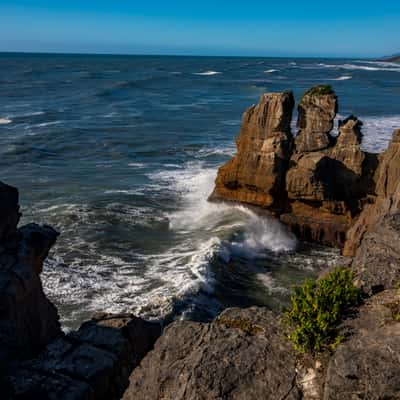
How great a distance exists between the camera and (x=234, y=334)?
7.98m

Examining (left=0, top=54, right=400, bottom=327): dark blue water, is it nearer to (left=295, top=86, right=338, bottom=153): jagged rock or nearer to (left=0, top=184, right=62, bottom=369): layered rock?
(left=0, top=184, right=62, bottom=369): layered rock

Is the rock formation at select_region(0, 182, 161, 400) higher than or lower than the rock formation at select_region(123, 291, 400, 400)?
lower

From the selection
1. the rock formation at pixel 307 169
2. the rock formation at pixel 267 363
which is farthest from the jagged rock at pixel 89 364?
the rock formation at pixel 307 169

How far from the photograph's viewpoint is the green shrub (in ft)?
23.7

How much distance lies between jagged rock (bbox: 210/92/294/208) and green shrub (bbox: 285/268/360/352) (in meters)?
16.6

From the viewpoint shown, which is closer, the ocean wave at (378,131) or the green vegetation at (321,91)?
the green vegetation at (321,91)

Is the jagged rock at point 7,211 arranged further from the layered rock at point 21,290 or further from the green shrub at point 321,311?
the green shrub at point 321,311

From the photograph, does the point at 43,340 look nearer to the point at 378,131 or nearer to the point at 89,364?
the point at 89,364

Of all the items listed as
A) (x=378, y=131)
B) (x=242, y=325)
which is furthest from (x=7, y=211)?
(x=378, y=131)

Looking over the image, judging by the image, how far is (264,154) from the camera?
25000mm

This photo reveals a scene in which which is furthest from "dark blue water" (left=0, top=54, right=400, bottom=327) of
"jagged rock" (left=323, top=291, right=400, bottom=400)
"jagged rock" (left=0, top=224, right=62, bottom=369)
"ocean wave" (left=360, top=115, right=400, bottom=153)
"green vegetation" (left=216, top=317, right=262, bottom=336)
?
"jagged rock" (left=323, top=291, right=400, bottom=400)

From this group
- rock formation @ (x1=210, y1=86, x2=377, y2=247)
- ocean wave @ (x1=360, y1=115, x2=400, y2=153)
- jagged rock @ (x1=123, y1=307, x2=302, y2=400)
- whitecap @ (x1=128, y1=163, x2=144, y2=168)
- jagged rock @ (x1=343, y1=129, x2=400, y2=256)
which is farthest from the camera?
ocean wave @ (x1=360, y1=115, x2=400, y2=153)

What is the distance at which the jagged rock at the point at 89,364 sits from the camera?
955 cm

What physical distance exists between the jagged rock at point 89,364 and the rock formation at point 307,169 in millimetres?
13840
